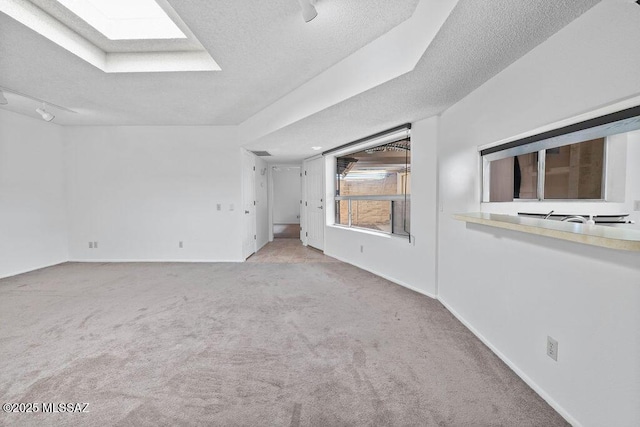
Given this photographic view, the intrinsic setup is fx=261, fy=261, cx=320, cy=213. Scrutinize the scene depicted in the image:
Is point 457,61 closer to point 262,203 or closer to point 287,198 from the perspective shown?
point 262,203

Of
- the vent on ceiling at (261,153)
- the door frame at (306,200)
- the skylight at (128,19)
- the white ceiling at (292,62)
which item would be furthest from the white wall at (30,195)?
the door frame at (306,200)

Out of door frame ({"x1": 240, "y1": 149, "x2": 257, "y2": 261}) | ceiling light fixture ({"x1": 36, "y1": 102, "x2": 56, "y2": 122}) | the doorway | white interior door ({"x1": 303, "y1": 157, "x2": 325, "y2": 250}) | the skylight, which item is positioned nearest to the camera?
the skylight

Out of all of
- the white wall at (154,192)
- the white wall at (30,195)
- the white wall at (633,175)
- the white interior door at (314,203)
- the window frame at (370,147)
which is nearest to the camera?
the white wall at (633,175)

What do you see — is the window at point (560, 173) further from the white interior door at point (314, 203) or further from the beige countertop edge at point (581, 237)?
the white interior door at point (314, 203)

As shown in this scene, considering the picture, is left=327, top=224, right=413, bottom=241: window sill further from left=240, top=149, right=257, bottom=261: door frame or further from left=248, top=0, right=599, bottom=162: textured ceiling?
left=240, top=149, right=257, bottom=261: door frame

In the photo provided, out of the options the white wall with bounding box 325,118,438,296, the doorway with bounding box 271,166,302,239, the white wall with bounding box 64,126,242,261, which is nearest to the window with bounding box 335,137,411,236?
the white wall with bounding box 325,118,438,296

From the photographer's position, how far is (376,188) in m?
4.50

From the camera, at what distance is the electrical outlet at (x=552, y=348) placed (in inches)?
58.8

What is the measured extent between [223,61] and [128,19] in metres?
0.93

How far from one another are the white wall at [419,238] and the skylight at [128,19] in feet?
9.29

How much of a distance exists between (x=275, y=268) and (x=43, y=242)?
13.4 ft

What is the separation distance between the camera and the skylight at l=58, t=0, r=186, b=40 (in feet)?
7.34

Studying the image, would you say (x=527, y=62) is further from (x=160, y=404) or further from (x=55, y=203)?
(x=55, y=203)

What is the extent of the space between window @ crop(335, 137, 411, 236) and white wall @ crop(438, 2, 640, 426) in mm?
1426
